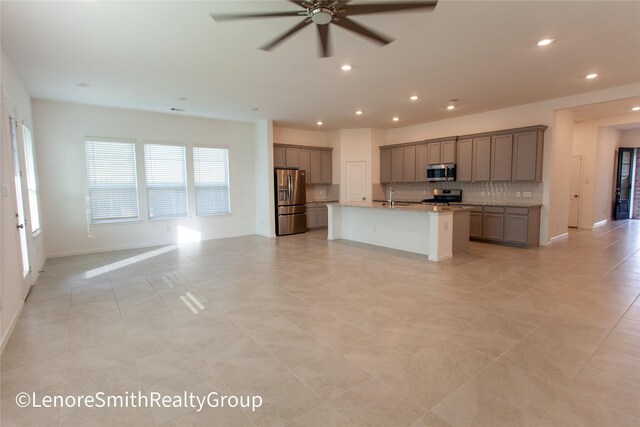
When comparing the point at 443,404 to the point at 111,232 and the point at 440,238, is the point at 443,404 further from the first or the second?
the point at 111,232

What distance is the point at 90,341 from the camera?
2.66 meters

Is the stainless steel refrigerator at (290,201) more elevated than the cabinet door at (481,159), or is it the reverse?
the cabinet door at (481,159)

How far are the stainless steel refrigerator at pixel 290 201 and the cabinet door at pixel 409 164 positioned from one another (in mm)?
2791

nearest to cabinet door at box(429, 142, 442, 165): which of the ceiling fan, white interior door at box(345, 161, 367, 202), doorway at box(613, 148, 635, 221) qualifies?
white interior door at box(345, 161, 367, 202)

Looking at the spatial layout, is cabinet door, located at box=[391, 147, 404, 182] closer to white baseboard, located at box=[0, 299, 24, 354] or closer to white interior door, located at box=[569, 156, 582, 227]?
white interior door, located at box=[569, 156, 582, 227]

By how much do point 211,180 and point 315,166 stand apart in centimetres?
293

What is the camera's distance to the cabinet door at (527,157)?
240 inches

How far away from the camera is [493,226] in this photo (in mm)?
6473

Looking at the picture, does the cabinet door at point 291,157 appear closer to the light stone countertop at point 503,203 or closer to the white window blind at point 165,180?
the white window blind at point 165,180

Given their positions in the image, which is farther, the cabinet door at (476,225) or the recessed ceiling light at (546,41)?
the cabinet door at (476,225)

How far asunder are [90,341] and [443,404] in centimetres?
284

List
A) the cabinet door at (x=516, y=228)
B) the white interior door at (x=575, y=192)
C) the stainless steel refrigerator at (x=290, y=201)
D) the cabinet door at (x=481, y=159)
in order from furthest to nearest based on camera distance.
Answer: the white interior door at (x=575, y=192) < the stainless steel refrigerator at (x=290, y=201) < the cabinet door at (x=481, y=159) < the cabinet door at (x=516, y=228)

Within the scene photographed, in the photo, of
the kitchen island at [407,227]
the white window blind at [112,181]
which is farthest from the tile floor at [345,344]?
the white window blind at [112,181]

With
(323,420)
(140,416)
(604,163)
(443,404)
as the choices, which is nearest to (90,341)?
(140,416)
